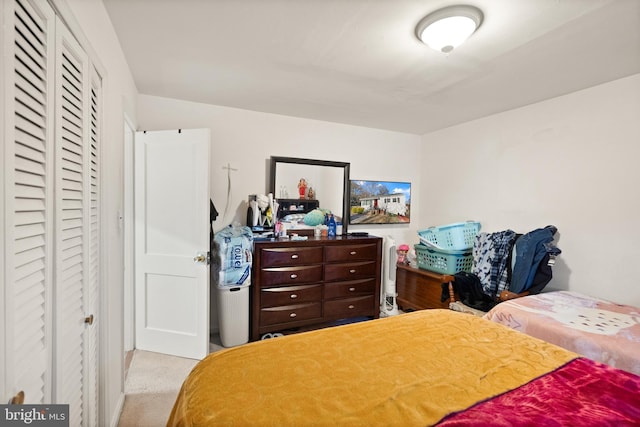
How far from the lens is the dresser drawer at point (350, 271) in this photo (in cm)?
305

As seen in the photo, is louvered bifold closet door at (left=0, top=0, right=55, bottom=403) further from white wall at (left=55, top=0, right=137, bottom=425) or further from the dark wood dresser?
the dark wood dresser

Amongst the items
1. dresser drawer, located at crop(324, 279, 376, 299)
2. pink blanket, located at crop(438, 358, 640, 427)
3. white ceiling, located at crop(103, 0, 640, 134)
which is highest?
white ceiling, located at crop(103, 0, 640, 134)

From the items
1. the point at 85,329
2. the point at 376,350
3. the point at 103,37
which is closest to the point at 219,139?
the point at 103,37

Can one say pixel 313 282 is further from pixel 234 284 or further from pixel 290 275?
pixel 234 284

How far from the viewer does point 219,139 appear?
10.1ft

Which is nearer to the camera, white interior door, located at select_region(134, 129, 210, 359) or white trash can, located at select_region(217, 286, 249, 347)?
white interior door, located at select_region(134, 129, 210, 359)

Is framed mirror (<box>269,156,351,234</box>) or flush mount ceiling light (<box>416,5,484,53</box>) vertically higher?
flush mount ceiling light (<box>416,5,484,53</box>)

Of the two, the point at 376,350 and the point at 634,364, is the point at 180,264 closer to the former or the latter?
the point at 376,350

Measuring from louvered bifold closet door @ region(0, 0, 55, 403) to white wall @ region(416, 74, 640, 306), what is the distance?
11.6 ft

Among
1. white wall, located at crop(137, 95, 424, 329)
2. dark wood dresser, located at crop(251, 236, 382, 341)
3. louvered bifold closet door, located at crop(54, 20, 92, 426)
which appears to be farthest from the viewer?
white wall, located at crop(137, 95, 424, 329)

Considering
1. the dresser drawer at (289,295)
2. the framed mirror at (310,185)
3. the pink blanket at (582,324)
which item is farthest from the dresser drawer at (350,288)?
the pink blanket at (582,324)

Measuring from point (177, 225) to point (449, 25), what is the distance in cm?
245

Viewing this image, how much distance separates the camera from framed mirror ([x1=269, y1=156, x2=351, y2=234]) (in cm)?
330

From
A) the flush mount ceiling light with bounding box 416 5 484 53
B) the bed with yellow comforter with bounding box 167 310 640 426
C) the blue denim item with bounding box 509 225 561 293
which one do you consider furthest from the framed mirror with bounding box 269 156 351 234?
the bed with yellow comforter with bounding box 167 310 640 426
